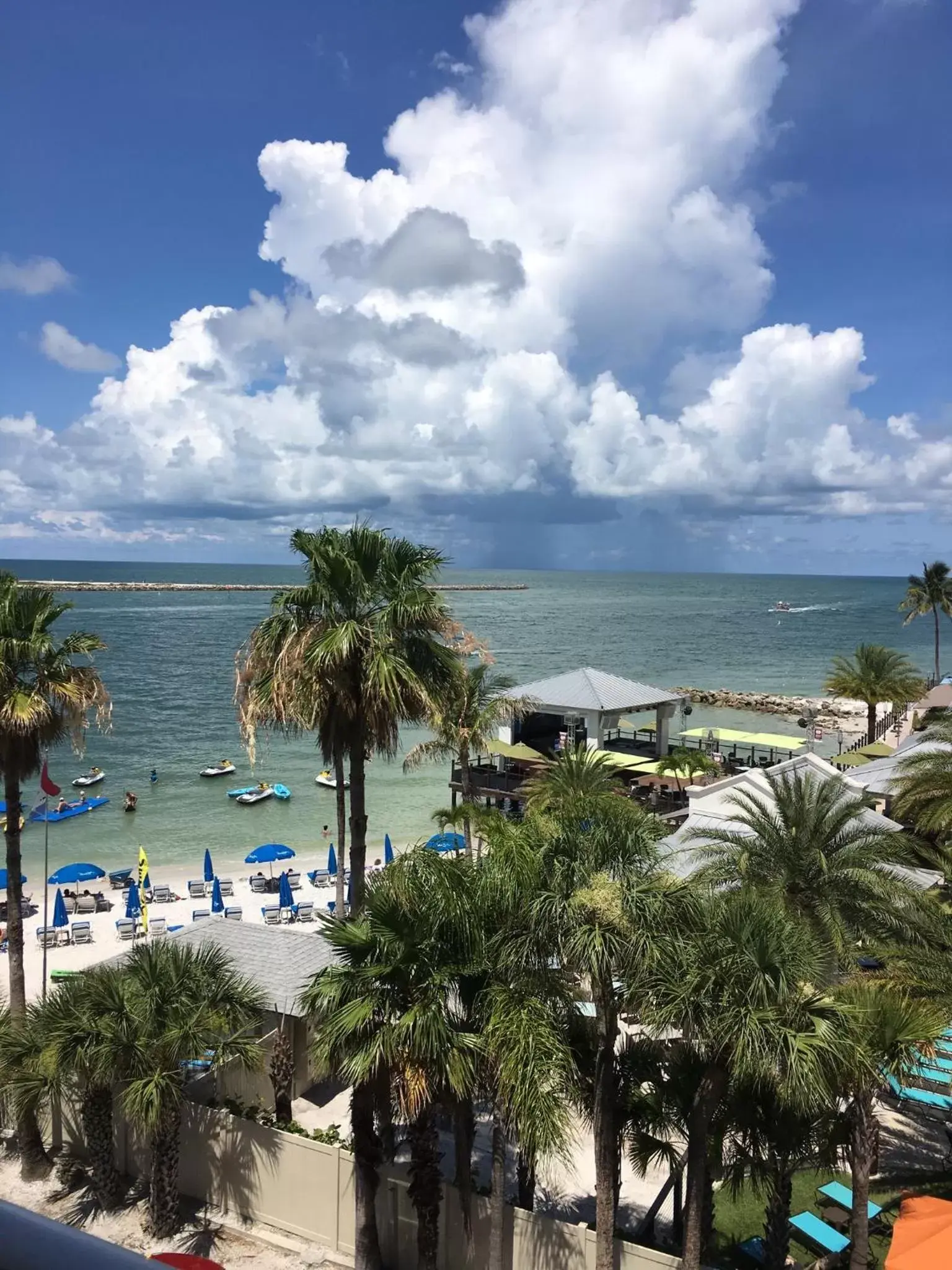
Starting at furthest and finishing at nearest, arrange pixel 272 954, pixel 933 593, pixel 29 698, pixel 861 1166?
pixel 933 593 → pixel 272 954 → pixel 29 698 → pixel 861 1166

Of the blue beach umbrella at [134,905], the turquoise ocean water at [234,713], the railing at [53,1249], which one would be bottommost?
the turquoise ocean water at [234,713]

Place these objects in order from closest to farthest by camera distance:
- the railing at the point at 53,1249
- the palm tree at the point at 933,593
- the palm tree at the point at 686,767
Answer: the railing at the point at 53,1249 → the palm tree at the point at 686,767 → the palm tree at the point at 933,593

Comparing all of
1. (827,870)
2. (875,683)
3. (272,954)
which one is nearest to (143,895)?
(272,954)

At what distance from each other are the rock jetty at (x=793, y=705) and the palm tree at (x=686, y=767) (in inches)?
1564

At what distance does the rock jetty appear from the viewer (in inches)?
2761

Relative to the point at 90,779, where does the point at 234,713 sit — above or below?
below

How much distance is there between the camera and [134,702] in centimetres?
7406

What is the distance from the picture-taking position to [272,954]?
15008 mm

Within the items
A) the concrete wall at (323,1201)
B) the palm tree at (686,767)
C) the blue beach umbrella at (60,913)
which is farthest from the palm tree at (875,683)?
the concrete wall at (323,1201)

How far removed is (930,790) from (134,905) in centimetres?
2195

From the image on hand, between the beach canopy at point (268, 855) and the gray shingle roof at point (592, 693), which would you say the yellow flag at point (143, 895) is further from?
the gray shingle roof at point (592, 693)

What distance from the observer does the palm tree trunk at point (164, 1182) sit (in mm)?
11398

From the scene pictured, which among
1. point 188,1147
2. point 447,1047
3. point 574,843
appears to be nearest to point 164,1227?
point 188,1147

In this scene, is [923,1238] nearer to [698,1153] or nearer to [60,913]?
[698,1153]
